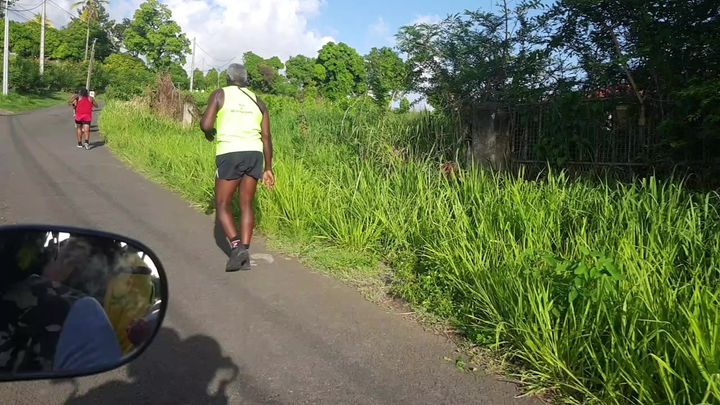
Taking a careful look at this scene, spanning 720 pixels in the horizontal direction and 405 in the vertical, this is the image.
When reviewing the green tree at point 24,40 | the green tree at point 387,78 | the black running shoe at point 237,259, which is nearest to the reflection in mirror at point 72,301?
the black running shoe at point 237,259

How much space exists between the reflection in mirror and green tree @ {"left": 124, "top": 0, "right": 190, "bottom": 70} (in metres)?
64.3

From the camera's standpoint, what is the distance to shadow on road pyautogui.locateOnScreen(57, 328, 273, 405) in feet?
10.2

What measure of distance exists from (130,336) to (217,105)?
3708 mm

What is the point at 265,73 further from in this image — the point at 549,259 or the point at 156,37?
the point at 549,259

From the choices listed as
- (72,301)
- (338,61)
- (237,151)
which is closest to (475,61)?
(237,151)

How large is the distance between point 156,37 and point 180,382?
2579 inches

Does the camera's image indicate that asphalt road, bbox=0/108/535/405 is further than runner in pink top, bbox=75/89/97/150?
No

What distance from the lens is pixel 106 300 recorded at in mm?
1784

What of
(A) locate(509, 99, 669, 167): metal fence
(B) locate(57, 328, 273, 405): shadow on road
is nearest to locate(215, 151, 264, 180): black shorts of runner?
(B) locate(57, 328, 273, 405): shadow on road

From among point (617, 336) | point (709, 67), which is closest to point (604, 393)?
point (617, 336)

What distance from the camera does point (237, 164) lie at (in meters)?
5.31

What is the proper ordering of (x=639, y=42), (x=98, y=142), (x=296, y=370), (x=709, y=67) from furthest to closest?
(x=98, y=142) < (x=639, y=42) < (x=709, y=67) < (x=296, y=370)

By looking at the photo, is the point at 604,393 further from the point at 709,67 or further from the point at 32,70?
the point at 32,70

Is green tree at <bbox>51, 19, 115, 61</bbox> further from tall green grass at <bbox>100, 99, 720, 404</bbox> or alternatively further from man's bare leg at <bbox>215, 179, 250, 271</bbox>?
man's bare leg at <bbox>215, 179, 250, 271</bbox>
